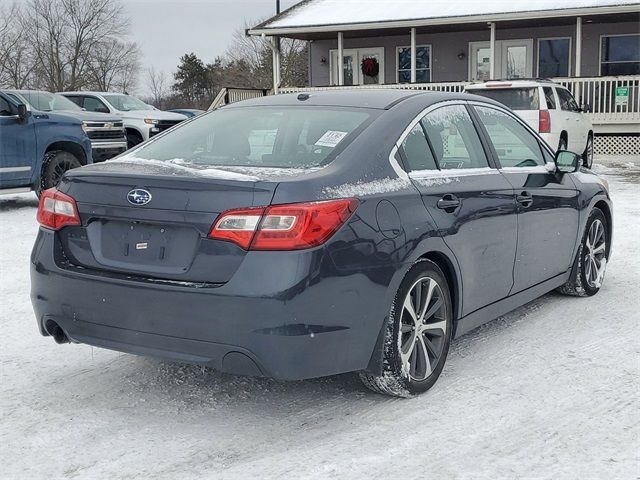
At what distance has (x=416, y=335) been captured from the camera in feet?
12.8

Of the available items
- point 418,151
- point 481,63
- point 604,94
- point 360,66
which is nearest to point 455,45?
point 481,63

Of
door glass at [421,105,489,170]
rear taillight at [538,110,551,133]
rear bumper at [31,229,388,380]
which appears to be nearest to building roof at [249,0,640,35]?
rear taillight at [538,110,551,133]

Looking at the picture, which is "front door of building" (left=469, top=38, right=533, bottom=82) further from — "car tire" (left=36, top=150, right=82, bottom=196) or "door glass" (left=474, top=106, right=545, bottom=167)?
"door glass" (left=474, top=106, right=545, bottom=167)

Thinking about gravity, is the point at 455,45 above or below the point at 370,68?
above

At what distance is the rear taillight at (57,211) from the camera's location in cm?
369

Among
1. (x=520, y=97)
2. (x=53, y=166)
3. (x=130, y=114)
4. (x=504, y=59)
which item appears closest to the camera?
(x=53, y=166)

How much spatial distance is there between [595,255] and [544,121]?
28.5ft

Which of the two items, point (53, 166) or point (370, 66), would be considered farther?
point (370, 66)

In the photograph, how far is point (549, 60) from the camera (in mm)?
22609

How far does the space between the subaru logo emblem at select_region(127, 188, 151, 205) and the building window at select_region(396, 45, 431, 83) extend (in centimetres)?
2156

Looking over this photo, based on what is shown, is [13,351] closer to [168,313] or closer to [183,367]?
[183,367]

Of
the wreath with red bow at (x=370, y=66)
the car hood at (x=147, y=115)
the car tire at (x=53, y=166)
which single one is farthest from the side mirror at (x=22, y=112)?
the wreath with red bow at (x=370, y=66)

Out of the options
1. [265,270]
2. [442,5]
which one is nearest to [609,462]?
[265,270]

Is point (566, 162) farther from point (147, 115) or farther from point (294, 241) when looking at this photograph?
point (147, 115)
